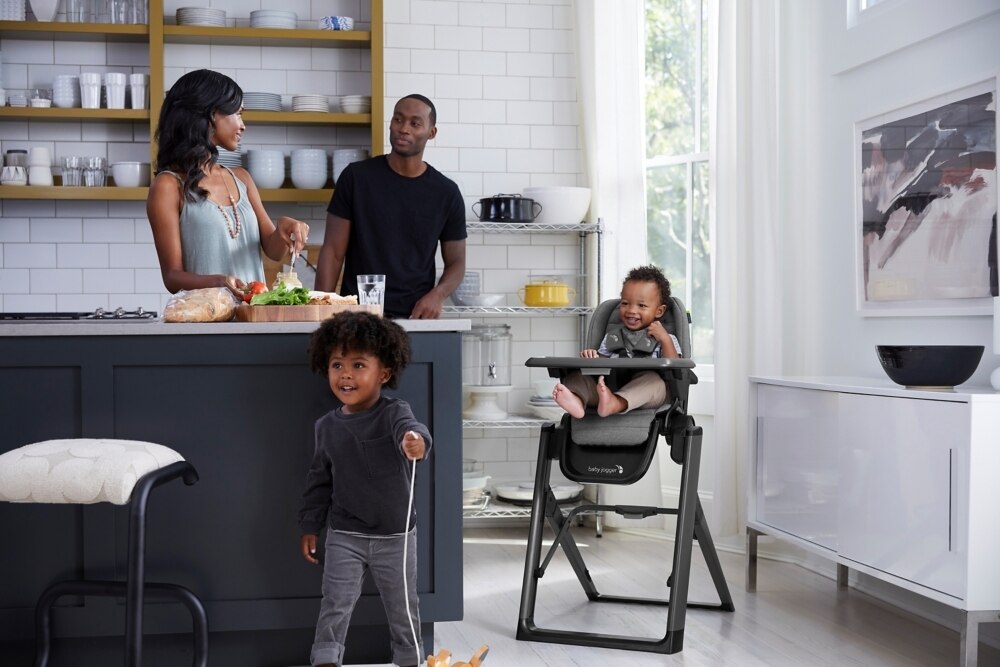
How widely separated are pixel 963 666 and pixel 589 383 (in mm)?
1355

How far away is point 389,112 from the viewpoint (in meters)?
5.13

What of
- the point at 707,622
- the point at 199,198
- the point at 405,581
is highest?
the point at 199,198

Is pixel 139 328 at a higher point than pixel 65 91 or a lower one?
lower

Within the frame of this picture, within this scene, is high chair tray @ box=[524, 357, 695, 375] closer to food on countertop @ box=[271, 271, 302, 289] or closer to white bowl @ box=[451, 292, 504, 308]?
food on countertop @ box=[271, 271, 302, 289]

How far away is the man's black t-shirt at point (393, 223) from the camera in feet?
13.3

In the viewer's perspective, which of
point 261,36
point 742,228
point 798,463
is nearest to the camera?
point 798,463

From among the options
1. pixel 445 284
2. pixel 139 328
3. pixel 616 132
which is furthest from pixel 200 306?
pixel 616 132

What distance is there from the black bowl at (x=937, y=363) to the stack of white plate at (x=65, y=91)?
364cm

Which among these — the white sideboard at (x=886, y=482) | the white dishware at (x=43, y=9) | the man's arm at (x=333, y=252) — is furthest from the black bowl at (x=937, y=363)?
the white dishware at (x=43, y=9)

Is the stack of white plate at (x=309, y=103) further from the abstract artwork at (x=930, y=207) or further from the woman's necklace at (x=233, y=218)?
the abstract artwork at (x=930, y=207)

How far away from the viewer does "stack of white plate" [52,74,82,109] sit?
454cm

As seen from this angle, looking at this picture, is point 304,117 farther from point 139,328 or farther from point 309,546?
point 309,546

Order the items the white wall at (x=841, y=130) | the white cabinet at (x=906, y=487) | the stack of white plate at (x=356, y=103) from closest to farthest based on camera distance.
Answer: the white cabinet at (x=906, y=487) < the white wall at (x=841, y=130) < the stack of white plate at (x=356, y=103)

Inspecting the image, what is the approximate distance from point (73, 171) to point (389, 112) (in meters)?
1.53
